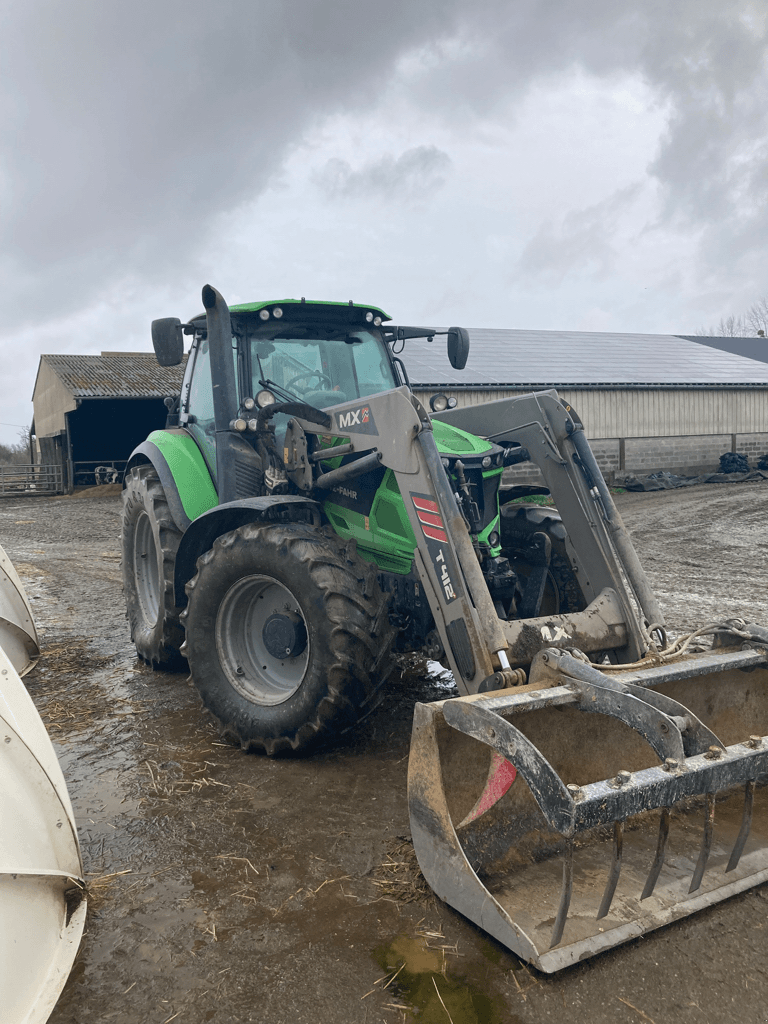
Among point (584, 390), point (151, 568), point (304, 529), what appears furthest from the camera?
point (584, 390)

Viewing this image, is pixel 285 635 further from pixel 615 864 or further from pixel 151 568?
pixel 151 568

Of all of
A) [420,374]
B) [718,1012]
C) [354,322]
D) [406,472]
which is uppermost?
[420,374]

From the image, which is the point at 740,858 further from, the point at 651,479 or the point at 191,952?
the point at 651,479

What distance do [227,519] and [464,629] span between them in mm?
1841

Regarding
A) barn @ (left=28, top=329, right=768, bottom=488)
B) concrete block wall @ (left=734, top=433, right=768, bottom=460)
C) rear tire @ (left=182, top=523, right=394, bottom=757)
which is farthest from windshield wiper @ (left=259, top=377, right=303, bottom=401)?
concrete block wall @ (left=734, top=433, right=768, bottom=460)

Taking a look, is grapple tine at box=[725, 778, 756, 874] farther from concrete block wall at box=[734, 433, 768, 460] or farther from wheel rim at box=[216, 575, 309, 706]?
concrete block wall at box=[734, 433, 768, 460]

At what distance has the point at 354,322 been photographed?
5.19 metres

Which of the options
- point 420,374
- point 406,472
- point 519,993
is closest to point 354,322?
point 406,472

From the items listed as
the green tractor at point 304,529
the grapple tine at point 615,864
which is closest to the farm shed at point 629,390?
the green tractor at point 304,529

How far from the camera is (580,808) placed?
2416mm

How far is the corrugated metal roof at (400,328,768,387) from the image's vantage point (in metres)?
21.6

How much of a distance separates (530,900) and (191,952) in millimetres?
1194

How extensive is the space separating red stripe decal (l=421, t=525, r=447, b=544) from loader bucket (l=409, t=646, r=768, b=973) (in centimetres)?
74

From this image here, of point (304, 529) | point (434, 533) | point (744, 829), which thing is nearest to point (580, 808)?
point (744, 829)
